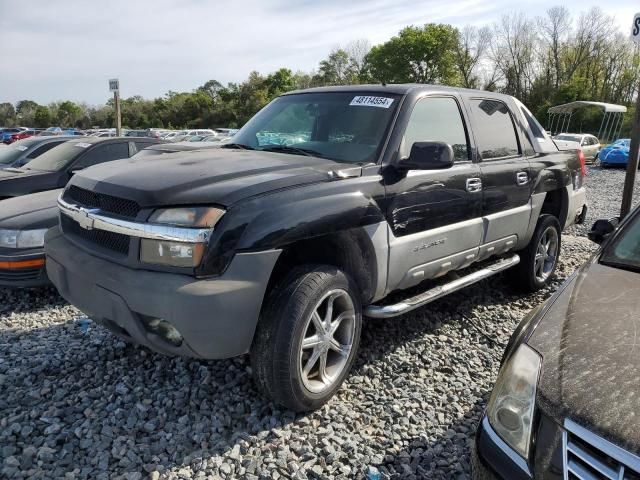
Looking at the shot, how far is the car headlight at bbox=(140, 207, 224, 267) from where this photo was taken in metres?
2.36

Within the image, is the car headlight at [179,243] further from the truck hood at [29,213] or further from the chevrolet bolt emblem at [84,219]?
the truck hood at [29,213]

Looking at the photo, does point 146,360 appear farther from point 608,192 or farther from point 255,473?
point 608,192

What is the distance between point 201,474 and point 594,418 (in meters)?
1.70

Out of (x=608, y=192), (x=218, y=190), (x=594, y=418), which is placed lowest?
(x=608, y=192)

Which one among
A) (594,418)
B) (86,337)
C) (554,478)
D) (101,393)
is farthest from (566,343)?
(86,337)

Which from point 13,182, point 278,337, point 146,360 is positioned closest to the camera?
point 278,337

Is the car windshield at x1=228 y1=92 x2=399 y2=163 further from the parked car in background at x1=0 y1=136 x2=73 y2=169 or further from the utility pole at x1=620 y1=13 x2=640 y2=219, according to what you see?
the parked car in background at x1=0 y1=136 x2=73 y2=169

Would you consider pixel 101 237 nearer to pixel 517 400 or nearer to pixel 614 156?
pixel 517 400

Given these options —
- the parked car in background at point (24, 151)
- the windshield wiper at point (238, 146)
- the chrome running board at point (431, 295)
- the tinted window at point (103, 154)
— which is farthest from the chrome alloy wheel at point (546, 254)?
the parked car in background at point (24, 151)

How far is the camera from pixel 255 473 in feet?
7.76

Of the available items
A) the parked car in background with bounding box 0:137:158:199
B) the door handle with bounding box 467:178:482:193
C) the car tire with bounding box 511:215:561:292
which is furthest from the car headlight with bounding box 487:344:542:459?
the parked car in background with bounding box 0:137:158:199

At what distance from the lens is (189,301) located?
2.26 metres

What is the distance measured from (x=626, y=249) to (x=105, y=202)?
2.73m

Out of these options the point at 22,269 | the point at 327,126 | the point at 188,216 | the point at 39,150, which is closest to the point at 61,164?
the point at 39,150
